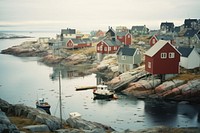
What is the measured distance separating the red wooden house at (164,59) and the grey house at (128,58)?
458 inches

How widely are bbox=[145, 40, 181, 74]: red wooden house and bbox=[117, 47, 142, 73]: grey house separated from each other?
38.1ft

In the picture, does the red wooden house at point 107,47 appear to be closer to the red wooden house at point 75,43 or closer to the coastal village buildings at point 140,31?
the red wooden house at point 75,43

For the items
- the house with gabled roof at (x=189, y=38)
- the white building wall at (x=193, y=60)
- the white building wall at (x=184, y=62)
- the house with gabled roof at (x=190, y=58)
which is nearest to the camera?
the house with gabled roof at (x=190, y=58)

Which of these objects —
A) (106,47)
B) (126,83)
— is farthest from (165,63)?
A: (106,47)

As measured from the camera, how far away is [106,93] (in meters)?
51.8

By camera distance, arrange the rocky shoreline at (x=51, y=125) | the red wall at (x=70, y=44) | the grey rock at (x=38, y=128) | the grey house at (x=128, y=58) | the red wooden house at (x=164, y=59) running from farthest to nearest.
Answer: the red wall at (x=70, y=44) < the grey house at (x=128, y=58) < the red wooden house at (x=164, y=59) < the rocky shoreline at (x=51, y=125) < the grey rock at (x=38, y=128)

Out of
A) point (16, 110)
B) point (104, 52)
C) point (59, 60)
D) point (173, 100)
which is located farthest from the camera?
point (59, 60)

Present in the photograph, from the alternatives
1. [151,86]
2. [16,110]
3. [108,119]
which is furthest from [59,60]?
[16,110]

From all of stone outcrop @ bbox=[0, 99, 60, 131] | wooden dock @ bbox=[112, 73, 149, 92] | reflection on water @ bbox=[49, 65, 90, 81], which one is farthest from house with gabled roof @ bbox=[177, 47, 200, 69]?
stone outcrop @ bbox=[0, 99, 60, 131]

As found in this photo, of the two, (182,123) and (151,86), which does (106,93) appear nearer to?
→ (151,86)

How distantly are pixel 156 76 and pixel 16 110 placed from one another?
113 feet

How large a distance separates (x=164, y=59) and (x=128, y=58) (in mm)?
14672

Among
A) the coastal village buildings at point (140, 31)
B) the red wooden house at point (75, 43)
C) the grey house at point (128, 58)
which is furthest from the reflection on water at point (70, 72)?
the coastal village buildings at point (140, 31)

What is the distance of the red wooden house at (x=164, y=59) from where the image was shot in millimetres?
53500
